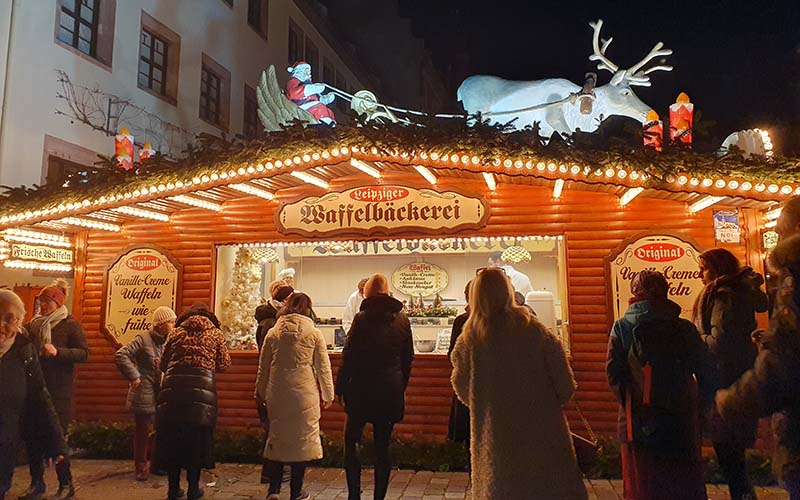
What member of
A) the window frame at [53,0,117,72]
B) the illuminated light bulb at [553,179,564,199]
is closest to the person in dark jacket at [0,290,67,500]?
the illuminated light bulb at [553,179,564,199]

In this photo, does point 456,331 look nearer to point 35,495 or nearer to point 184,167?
point 184,167

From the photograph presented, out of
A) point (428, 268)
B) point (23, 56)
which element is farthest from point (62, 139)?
point (428, 268)

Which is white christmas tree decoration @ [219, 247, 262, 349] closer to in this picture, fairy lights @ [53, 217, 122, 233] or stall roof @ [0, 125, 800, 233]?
stall roof @ [0, 125, 800, 233]

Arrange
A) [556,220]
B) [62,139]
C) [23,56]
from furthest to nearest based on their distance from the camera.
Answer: [62,139] → [23,56] → [556,220]

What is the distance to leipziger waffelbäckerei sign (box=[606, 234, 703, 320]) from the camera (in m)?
7.18

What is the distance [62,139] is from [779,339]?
1150 cm

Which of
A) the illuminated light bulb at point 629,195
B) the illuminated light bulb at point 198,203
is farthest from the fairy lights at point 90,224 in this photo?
the illuminated light bulb at point 629,195

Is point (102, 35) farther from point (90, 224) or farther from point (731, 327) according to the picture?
point (731, 327)

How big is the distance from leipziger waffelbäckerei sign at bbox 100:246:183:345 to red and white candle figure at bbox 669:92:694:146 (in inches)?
259

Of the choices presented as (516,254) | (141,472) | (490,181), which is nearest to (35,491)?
(141,472)

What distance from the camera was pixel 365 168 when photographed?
24.5ft

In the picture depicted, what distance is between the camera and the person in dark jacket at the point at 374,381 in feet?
17.0

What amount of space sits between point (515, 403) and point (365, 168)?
4.53 metres

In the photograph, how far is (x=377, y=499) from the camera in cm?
527
